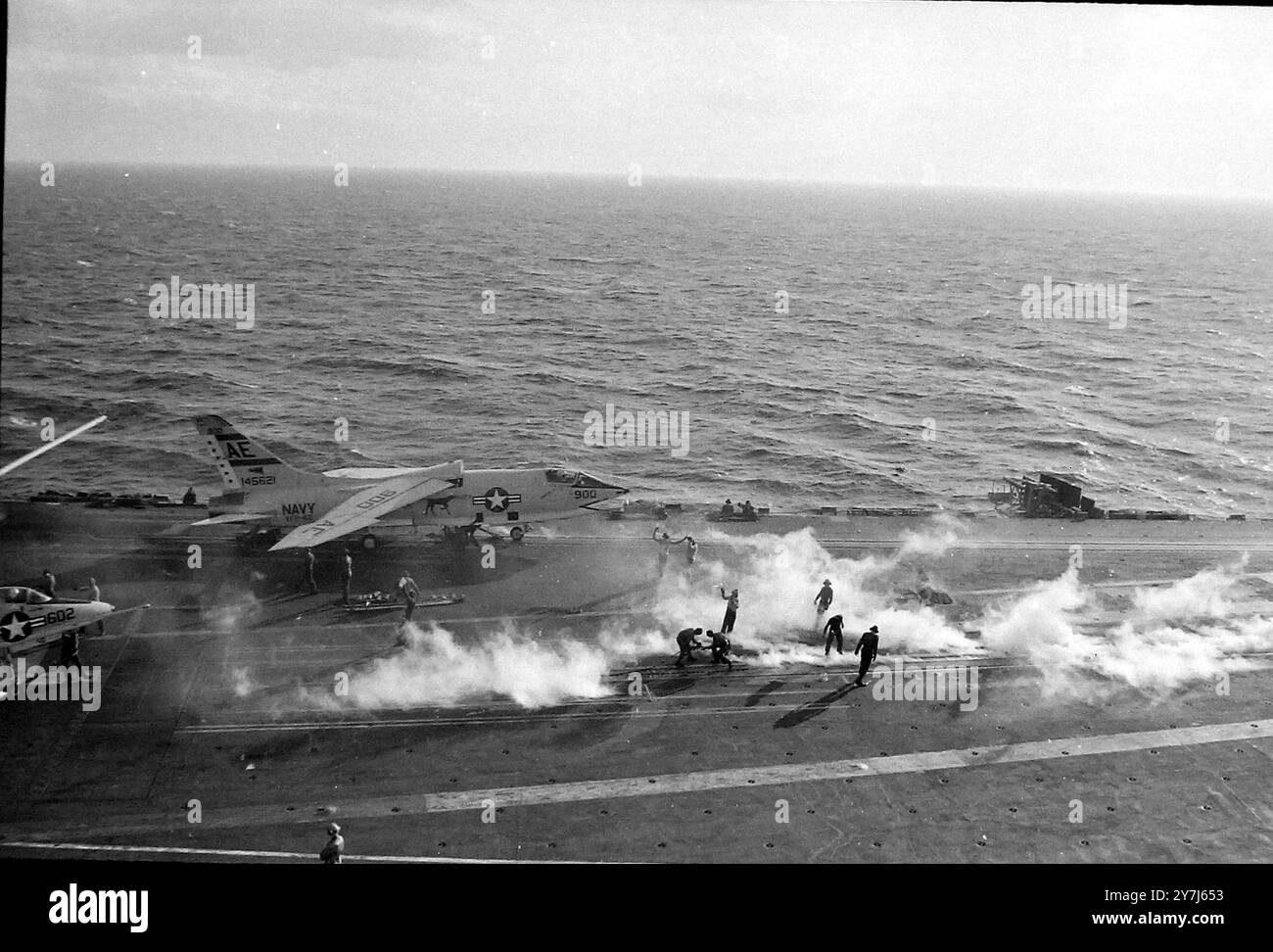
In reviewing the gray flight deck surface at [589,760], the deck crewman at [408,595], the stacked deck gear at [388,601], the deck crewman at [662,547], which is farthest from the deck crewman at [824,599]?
the deck crewman at [408,595]

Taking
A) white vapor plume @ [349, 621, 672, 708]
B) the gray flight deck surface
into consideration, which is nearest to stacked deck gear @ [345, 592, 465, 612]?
the gray flight deck surface

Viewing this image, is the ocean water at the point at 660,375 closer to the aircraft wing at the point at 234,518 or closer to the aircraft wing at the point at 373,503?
the aircraft wing at the point at 373,503

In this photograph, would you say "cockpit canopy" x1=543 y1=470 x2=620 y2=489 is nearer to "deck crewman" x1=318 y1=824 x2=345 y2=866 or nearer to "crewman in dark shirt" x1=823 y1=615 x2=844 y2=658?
"crewman in dark shirt" x1=823 y1=615 x2=844 y2=658

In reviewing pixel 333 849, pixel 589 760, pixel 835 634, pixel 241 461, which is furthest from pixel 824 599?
pixel 241 461

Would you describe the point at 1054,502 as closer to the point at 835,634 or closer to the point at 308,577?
the point at 835,634
